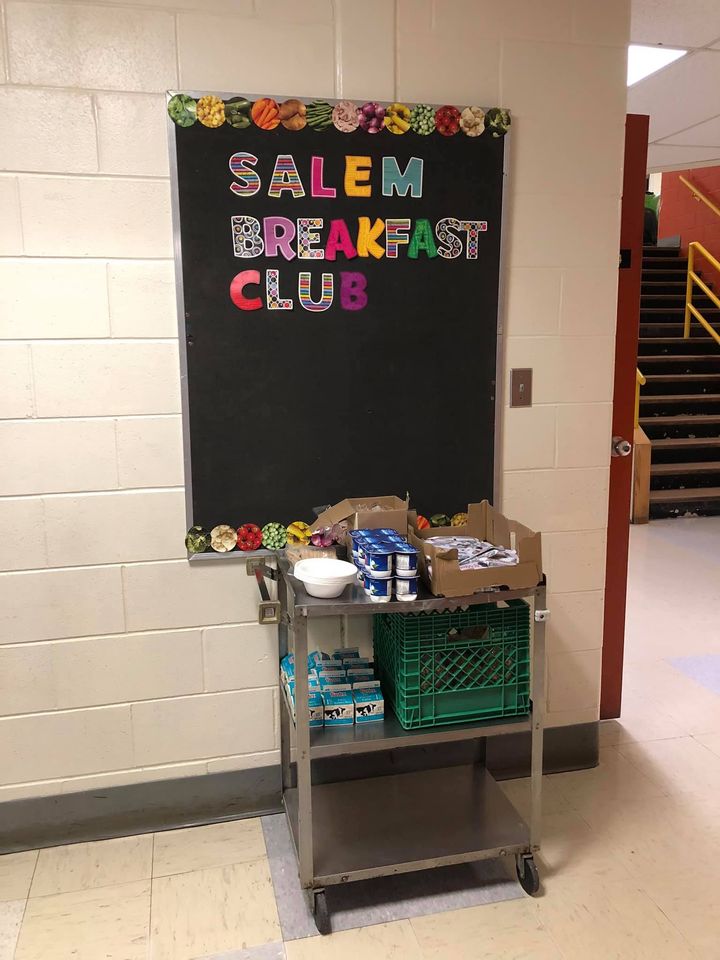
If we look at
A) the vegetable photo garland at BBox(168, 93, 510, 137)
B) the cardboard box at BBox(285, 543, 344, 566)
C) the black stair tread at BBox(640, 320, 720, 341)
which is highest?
the vegetable photo garland at BBox(168, 93, 510, 137)

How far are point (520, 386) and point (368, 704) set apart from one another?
3.65 feet

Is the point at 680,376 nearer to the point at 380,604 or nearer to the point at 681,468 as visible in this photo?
the point at 681,468

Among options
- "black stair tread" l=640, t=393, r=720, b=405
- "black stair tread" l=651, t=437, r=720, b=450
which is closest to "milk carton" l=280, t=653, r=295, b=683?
"black stair tread" l=651, t=437, r=720, b=450

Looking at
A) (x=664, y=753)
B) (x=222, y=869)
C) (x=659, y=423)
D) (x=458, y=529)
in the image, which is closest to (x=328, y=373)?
(x=458, y=529)

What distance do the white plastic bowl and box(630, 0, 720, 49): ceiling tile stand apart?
98.9 inches

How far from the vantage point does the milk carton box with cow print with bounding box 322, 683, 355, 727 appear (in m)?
2.09

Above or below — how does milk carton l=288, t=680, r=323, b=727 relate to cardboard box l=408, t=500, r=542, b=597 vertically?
below

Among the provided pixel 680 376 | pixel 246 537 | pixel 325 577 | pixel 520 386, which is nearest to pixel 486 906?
pixel 325 577

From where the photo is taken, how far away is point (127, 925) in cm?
205

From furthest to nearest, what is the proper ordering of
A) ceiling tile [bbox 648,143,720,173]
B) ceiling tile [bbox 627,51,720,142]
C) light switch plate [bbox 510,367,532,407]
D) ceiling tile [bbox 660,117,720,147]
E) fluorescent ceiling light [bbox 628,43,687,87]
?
ceiling tile [bbox 648,143,720,173]
ceiling tile [bbox 660,117,720,147]
ceiling tile [bbox 627,51,720,142]
fluorescent ceiling light [bbox 628,43,687,87]
light switch plate [bbox 510,367,532,407]

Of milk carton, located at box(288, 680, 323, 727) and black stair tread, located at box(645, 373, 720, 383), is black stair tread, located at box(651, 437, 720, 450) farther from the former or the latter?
milk carton, located at box(288, 680, 323, 727)

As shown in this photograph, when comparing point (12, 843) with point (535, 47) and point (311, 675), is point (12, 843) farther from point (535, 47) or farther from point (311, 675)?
point (535, 47)

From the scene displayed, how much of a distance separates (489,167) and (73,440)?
Result: 4.84ft

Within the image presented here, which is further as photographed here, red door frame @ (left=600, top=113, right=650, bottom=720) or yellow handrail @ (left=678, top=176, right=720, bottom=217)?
yellow handrail @ (left=678, top=176, right=720, bottom=217)
